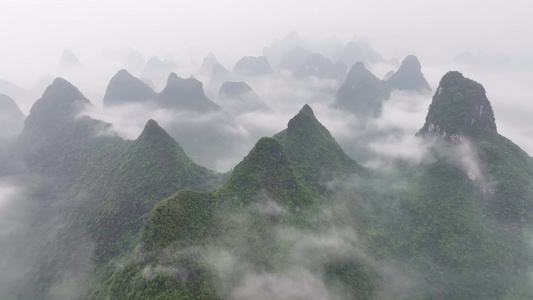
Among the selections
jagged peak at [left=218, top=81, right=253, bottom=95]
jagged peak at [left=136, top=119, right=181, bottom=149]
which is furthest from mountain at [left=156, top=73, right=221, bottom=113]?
jagged peak at [left=136, top=119, right=181, bottom=149]

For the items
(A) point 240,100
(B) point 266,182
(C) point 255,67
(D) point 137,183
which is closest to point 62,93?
(D) point 137,183

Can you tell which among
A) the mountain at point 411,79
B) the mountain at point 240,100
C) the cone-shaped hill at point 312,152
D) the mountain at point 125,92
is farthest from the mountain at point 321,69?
the cone-shaped hill at point 312,152

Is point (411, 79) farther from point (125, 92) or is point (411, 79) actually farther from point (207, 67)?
point (207, 67)

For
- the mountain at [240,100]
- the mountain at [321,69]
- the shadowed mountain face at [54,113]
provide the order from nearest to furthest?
the shadowed mountain face at [54,113]
the mountain at [240,100]
the mountain at [321,69]

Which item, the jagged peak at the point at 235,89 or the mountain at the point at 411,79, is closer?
the mountain at the point at 411,79

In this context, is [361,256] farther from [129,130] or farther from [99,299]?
[129,130]

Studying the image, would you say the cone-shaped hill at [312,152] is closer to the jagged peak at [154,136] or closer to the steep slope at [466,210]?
the steep slope at [466,210]

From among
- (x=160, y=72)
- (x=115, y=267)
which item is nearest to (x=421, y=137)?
(x=115, y=267)

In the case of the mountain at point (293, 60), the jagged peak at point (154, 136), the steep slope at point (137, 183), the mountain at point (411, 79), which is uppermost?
the mountain at point (293, 60)
